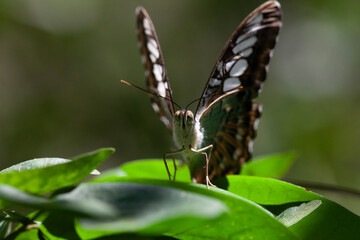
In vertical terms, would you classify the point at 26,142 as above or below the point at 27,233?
below

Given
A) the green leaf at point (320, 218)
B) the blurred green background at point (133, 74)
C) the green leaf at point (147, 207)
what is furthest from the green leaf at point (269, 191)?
the blurred green background at point (133, 74)

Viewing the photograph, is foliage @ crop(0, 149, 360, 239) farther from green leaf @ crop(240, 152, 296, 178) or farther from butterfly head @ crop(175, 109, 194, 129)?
green leaf @ crop(240, 152, 296, 178)

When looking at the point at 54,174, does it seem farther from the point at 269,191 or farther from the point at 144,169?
the point at 144,169

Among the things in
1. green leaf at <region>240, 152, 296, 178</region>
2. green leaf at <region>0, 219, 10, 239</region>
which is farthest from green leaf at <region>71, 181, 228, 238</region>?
green leaf at <region>240, 152, 296, 178</region>

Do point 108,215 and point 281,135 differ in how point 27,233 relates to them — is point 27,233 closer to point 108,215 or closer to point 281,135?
point 108,215

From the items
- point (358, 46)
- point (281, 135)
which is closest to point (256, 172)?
point (281, 135)

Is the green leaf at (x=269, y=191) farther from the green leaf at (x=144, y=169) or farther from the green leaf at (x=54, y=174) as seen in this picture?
the green leaf at (x=144, y=169)

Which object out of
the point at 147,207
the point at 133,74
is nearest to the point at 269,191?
the point at 147,207
